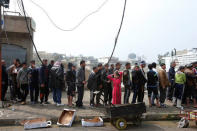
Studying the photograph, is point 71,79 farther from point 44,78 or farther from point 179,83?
point 179,83

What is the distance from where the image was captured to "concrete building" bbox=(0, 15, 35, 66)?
11.6 metres

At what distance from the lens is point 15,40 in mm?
12023

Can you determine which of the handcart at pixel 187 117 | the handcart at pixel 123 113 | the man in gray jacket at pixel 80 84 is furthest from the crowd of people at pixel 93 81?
the handcart at pixel 187 117

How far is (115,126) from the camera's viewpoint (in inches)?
230

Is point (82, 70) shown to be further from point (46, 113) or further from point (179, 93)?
point (179, 93)

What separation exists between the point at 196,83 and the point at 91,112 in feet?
15.7

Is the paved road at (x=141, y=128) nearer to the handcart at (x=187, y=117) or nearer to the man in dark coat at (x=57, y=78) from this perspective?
the handcart at (x=187, y=117)

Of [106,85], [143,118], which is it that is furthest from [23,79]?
[143,118]

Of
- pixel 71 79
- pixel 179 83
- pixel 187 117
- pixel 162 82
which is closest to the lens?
pixel 187 117

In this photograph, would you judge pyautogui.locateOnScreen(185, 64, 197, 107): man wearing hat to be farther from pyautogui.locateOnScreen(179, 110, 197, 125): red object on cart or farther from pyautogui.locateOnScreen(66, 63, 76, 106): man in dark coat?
pyautogui.locateOnScreen(66, 63, 76, 106): man in dark coat

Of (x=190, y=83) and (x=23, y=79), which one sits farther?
(x=190, y=83)

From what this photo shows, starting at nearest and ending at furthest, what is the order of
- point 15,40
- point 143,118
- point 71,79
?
point 143,118
point 71,79
point 15,40

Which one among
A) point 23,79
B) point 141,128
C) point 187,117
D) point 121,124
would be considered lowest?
point 141,128

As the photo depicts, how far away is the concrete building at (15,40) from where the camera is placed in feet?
38.2
